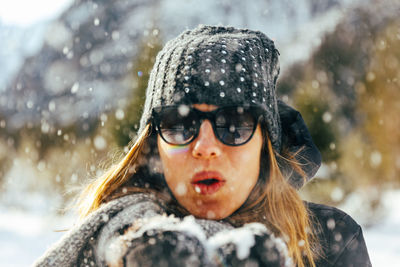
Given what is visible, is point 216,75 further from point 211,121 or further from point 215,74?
point 211,121

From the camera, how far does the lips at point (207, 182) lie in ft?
4.60

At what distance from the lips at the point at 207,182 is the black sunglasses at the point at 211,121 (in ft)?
0.42

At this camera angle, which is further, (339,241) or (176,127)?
(339,241)

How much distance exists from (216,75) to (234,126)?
0.68 feet

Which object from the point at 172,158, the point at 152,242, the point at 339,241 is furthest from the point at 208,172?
the point at 339,241

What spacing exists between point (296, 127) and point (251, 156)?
488 mm

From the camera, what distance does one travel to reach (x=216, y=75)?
143cm

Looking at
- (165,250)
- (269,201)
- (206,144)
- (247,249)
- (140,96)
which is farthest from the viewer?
(140,96)

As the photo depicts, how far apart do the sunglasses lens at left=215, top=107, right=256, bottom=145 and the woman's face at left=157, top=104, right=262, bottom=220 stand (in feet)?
0.10

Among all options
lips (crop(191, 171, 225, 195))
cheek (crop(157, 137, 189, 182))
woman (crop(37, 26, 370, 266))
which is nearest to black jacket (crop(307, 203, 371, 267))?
woman (crop(37, 26, 370, 266))

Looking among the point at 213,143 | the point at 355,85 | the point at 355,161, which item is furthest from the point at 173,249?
the point at 355,85

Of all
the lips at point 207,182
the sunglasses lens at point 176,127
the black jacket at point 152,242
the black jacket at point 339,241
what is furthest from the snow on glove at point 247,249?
the black jacket at point 339,241

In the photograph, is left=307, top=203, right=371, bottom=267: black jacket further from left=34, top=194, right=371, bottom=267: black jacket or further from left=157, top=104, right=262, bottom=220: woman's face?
left=34, top=194, right=371, bottom=267: black jacket

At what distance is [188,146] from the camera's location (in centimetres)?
142
